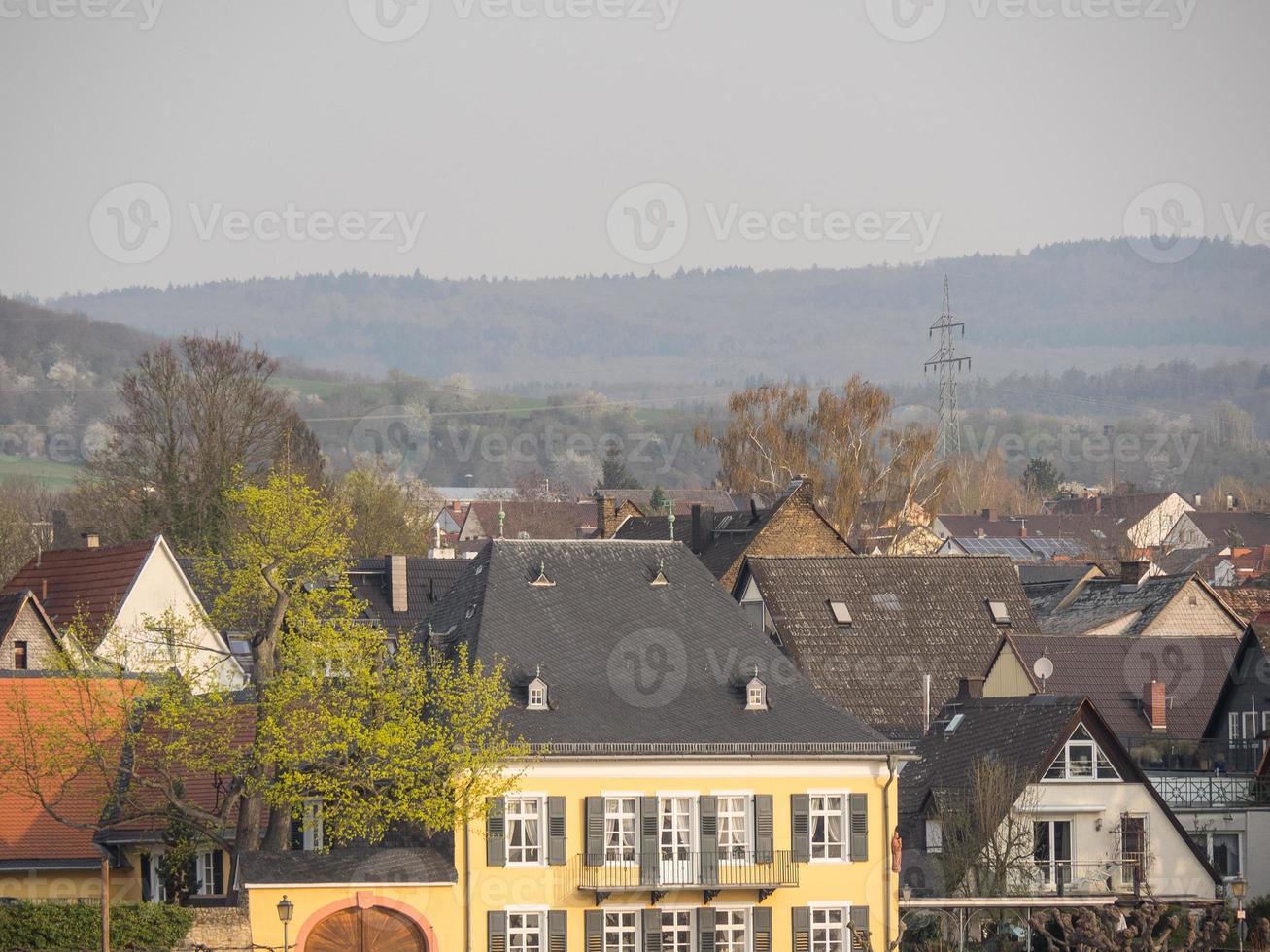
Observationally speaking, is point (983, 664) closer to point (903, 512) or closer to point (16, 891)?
point (16, 891)

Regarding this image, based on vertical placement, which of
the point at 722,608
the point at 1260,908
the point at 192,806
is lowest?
the point at 1260,908

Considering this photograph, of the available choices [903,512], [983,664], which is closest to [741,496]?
[903,512]

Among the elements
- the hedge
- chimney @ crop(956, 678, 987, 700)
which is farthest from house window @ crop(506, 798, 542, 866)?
chimney @ crop(956, 678, 987, 700)

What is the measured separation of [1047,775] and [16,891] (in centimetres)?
2217

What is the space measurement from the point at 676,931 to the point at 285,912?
27.2ft

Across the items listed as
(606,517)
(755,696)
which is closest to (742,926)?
(755,696)

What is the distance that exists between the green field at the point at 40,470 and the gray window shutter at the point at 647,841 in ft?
420

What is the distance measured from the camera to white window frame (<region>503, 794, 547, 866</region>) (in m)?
45.0

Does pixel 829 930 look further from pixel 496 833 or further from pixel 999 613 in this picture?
pixel 999 613

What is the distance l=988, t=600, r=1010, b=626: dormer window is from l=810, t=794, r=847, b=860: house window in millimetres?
21351

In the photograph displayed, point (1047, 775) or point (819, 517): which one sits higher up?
point (819, 517)

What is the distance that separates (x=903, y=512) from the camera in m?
109

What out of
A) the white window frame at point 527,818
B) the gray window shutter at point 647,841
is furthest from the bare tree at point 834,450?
the white window frame at point 527,818

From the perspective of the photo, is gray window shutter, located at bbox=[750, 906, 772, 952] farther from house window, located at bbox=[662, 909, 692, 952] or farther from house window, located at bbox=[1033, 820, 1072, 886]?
house window, located at bbox=[1033, 820, 1072, 886]
